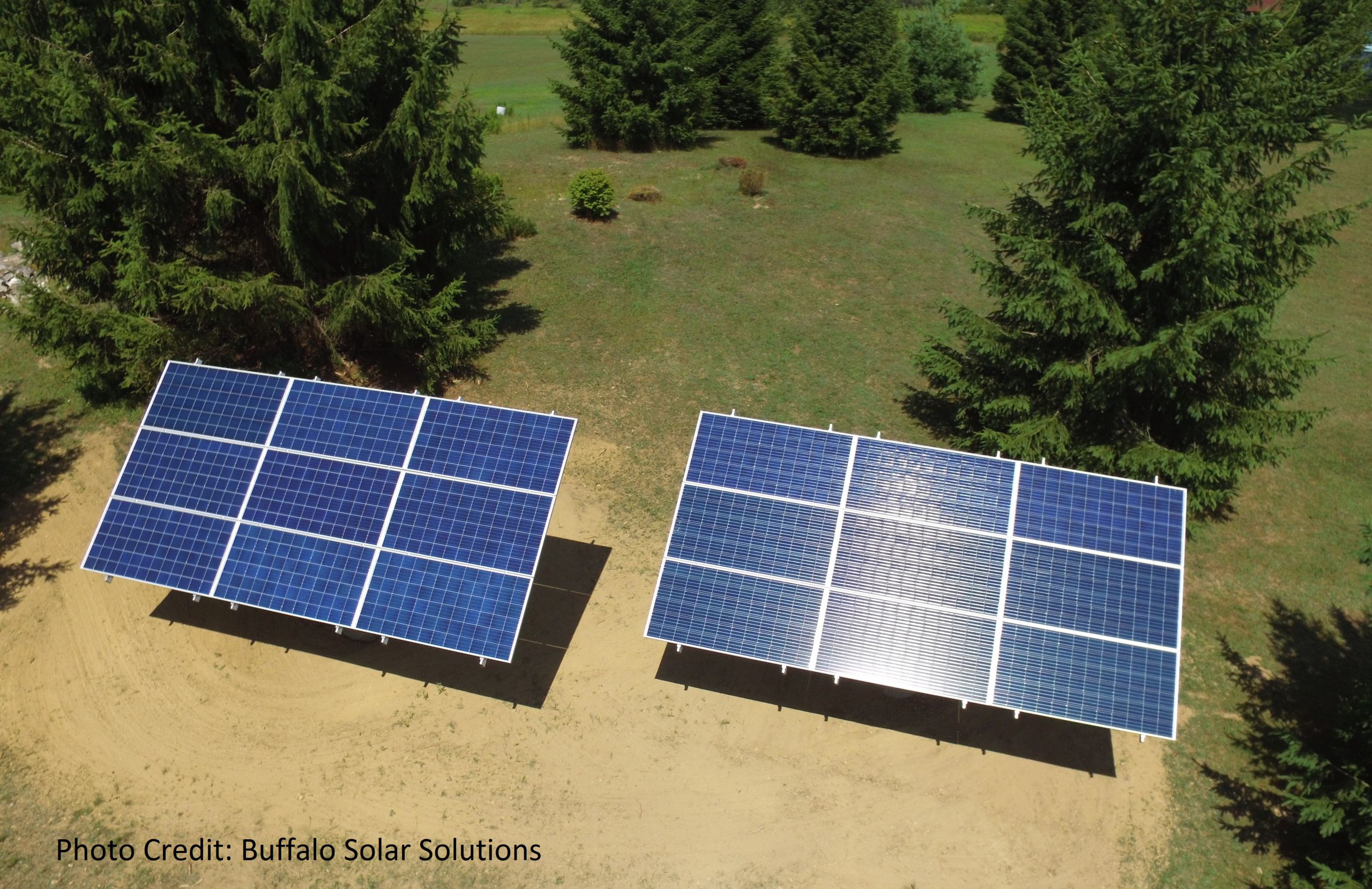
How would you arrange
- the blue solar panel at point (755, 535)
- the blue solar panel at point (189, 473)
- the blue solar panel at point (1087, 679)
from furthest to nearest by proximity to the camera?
the blue solar panel at point (189, 473) < the blue solar panel at point (755, 535) < the blue solar panel at point (1087, 679)

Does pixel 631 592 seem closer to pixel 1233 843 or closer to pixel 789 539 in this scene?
pixel 789 539

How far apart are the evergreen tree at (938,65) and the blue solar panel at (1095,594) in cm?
4919

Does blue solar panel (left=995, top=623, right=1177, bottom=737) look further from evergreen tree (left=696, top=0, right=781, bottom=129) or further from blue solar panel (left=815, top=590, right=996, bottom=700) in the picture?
evergreen tree (left=696, top=0, right=781, bottom=129)

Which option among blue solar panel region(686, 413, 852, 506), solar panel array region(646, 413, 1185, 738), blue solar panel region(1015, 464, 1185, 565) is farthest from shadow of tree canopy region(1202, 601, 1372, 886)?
blue solar panel region(686, 413, 852, 506)

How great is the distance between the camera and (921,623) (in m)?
12.4

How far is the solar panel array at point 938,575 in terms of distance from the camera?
11977mm

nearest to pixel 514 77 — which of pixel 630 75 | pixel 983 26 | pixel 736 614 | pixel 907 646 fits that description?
pixel 630 75

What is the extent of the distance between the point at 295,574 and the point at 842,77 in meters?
36.3

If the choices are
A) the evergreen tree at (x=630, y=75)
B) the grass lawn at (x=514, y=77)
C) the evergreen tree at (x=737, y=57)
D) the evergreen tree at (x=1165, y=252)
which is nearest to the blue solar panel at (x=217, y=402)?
the evergreen tree at (x=1165, y=252)

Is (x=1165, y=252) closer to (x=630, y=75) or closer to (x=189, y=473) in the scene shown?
(x=189, y=473)

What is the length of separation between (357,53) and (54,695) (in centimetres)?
1377

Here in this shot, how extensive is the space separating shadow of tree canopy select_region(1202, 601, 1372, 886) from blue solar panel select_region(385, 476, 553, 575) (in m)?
11.9

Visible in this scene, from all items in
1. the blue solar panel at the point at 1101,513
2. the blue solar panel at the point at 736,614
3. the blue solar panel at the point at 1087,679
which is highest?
the blue solar panel at the point at 1101,513

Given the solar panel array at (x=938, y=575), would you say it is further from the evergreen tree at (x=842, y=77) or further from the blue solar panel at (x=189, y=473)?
the evergreen tree at (x=842, y=77)
